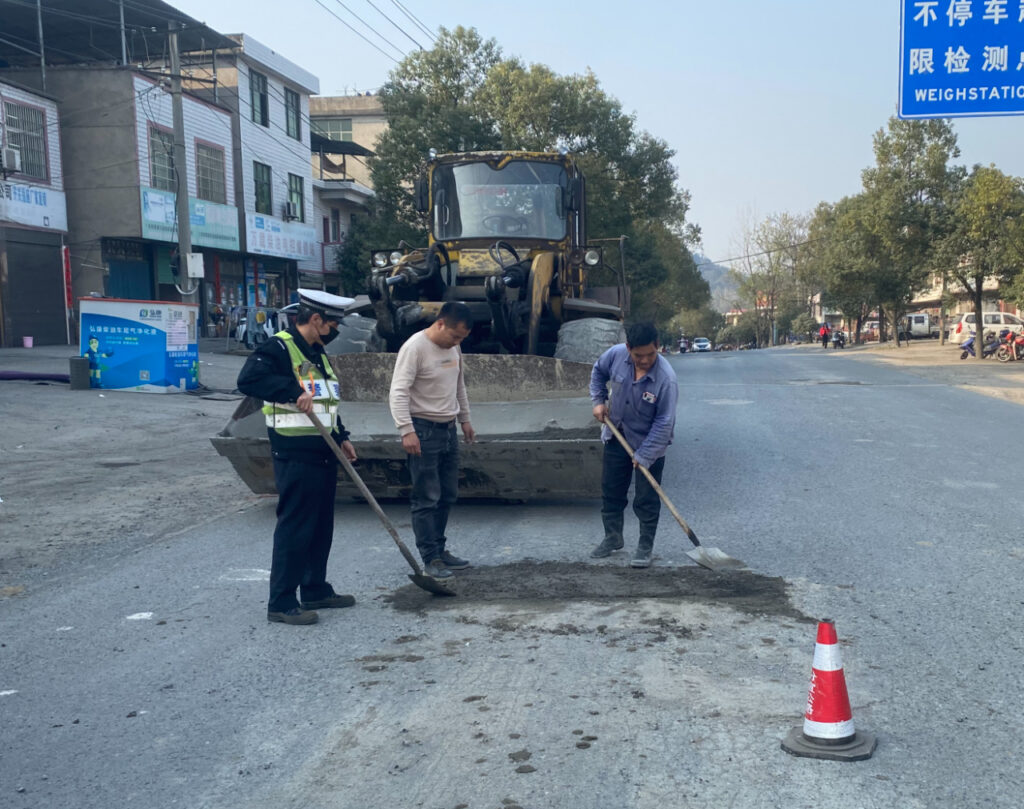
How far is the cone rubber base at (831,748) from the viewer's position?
339cm

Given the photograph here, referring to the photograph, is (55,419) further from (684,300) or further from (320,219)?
(684,300)

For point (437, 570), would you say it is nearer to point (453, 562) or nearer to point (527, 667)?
point (453, 562)

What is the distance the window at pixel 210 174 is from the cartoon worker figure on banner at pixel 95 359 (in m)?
12.9

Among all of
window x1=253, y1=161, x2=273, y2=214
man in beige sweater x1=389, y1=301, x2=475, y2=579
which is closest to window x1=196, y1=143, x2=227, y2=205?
window x1=253, y1=161, x2=273, y2=214

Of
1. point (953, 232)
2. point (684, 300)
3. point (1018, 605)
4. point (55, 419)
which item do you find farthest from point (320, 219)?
point (1018, 605)

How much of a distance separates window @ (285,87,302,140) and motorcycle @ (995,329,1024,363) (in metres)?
25.1

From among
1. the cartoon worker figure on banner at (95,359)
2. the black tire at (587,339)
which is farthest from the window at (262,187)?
the black tire at (587,339)

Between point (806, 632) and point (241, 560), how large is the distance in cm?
358

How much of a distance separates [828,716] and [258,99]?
33395 mm

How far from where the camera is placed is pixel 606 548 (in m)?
6.42

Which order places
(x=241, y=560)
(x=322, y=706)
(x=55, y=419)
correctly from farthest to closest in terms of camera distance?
(x=55, y=419), (x=241, y=560), (x=322, y=706)

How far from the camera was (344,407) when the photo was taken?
781 cm

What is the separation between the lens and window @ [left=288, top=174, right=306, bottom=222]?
35.8 m

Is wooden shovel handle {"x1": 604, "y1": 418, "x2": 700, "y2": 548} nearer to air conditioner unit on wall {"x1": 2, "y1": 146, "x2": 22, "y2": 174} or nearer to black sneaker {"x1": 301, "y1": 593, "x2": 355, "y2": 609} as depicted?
black sneaker {"x1": 301, "y1": 593, "x2": 355, "y2": 609}
